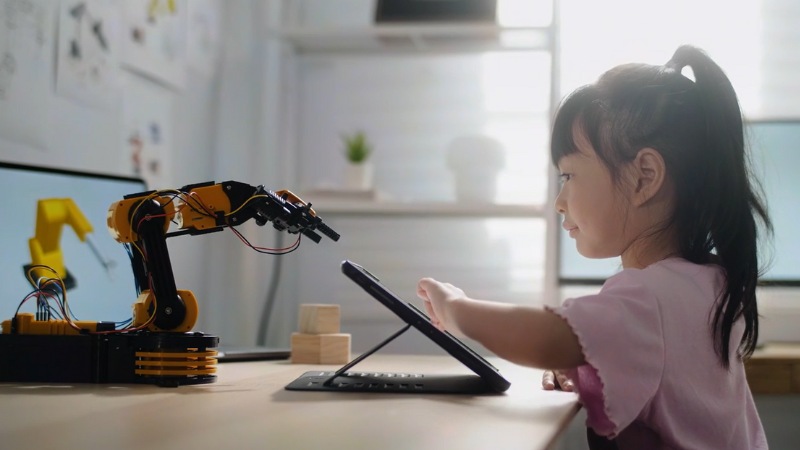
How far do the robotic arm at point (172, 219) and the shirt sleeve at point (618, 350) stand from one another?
30 cm

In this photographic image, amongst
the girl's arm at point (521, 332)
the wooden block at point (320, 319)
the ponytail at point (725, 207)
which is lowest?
the wooden block at point (320, 319)

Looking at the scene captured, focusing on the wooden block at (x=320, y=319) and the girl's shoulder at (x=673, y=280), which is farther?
the wooden block at (x=320, y=319)

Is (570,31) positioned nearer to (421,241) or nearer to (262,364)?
(421,241)

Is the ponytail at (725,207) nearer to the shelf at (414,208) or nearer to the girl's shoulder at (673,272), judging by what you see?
the girl's shoulder at (673,272)

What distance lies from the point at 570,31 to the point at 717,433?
5.14 feet

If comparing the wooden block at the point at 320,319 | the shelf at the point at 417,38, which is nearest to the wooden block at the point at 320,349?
the wooden block at the point at 320,319

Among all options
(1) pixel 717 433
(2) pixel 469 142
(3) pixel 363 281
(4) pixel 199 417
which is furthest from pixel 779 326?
(4) pixel 199 417

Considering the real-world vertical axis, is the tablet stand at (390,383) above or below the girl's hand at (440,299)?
below

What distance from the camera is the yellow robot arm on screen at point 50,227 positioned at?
1.24 m

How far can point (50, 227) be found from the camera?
4.09 ft

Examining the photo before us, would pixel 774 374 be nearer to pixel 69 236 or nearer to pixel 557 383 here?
pixel 557 383

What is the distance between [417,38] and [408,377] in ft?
4.28

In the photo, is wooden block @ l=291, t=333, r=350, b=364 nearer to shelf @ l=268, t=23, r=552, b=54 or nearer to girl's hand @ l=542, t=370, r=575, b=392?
girl's hand @ l=542, t=370, r=575, b=392

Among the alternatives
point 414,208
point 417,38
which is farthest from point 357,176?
point 417,38
